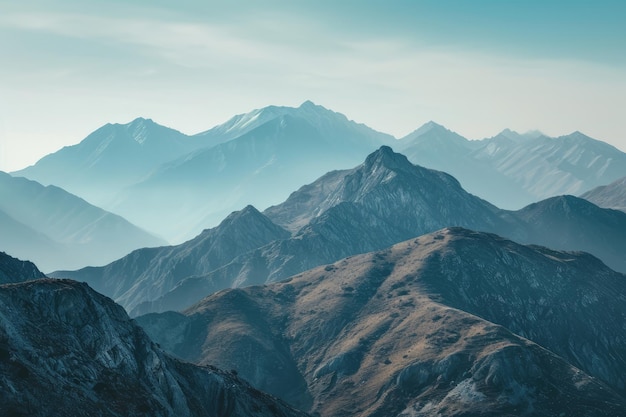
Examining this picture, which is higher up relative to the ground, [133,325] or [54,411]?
[133,325]

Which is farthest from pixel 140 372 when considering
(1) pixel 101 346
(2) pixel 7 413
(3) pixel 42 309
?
(2) pixel 7 413

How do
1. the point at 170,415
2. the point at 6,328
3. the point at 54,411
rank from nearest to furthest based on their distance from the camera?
the point at 54,411, the point at 6,328, the point at 170,415

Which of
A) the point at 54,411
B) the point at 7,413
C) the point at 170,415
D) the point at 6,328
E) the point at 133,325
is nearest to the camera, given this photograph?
the point at 7,413

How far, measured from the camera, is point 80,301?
604 feet

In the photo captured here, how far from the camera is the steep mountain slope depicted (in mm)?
150750

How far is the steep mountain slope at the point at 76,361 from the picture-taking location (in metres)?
151

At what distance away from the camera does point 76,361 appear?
Result: 167m

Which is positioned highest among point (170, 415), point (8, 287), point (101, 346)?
point (8, 287)

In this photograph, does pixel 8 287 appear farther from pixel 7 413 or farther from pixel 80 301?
pixel 7 413

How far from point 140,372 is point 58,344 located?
816 inches

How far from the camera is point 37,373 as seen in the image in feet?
507

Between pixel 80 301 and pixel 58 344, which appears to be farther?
pixel 80 301

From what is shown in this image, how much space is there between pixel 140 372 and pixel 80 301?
69.7 feet

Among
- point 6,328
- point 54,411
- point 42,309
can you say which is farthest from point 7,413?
point 42,309
